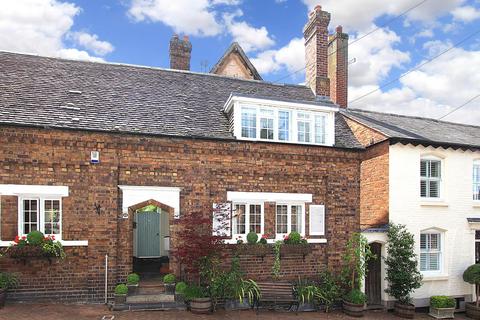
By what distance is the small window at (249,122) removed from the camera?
13039 mm

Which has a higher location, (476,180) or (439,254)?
(476,180)

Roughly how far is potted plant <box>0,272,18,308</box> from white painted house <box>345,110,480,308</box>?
430 inches

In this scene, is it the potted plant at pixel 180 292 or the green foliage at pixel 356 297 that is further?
the green foliage at pixel 356 297

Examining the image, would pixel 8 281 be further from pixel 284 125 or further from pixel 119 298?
pixel 284 125

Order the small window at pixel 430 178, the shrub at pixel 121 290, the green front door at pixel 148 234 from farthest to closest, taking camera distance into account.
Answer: the green front door at pixel 148 234 → the small window at pixel 430 178 → the shrub at pixel 121 290

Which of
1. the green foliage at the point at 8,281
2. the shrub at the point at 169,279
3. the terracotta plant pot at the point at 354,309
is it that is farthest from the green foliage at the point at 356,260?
the green foliage at the point at 8,281

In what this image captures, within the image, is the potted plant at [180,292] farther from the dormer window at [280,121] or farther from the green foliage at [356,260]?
the green foliage at [356,260]

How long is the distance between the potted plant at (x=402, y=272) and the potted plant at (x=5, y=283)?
457 inches

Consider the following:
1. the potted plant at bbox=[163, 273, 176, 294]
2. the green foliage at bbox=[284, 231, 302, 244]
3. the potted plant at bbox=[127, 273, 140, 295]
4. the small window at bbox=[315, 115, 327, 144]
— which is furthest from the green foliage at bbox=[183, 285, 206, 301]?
the small window at bbox=[315, 115, 327, 144]

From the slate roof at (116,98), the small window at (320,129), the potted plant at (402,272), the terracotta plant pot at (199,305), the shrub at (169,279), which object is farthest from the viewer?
the small window at (320,129)

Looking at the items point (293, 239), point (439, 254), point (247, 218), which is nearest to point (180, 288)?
point (247, 218)

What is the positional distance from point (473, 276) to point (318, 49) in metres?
11.2

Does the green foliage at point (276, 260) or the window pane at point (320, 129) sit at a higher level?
the window pane at point (320, 129)

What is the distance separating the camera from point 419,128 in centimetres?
1630
